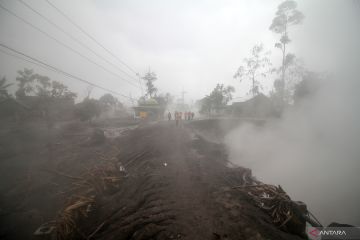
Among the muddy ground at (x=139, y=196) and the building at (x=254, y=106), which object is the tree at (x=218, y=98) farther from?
the muddy ground at (x=139, y=196)

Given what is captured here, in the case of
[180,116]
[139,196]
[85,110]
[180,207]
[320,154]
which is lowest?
[320,154]

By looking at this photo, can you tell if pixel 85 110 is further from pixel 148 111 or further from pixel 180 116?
pixel 180 116

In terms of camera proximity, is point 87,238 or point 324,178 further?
point 324,178

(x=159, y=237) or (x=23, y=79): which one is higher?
(x=23, y=79)

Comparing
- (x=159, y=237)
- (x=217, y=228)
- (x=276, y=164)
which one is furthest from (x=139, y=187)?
(x=276, y=164)

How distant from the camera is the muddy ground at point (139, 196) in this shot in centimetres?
466

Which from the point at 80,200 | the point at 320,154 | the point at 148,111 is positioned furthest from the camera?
the point at 148,111

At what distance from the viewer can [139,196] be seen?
21.8 ft

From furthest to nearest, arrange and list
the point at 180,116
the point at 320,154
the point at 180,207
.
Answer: the point at 180,116
the point at 320,154
the point at 180,207

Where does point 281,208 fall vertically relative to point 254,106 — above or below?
below

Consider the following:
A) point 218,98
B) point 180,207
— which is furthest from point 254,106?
point 180,207

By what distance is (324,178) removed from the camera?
55.3 feet

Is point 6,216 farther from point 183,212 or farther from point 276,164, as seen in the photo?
point 276,164

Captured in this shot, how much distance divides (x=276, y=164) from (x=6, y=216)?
21322mm
